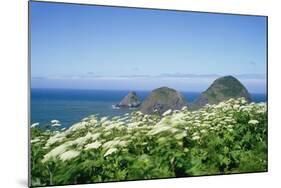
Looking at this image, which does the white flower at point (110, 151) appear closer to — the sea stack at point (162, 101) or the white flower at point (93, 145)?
the white flower at point (93, 145)

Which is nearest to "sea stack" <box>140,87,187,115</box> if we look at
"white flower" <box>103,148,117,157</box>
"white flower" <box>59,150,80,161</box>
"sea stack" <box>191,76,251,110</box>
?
"sea stack" <box>191,76,251,110</box>

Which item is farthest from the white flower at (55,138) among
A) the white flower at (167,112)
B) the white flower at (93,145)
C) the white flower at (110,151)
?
the white flower at (167,112)

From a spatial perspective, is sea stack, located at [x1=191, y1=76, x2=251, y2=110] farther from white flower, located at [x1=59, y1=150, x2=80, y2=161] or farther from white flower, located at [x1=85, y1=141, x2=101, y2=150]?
white flower, located at [x1=59, y1=150, x2=80, y2=161]

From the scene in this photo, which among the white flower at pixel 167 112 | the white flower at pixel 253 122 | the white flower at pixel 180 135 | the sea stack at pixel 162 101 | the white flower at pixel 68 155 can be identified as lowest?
the white flower at pixel 68 155

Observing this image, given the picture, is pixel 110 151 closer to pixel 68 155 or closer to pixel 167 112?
pixel 68 155

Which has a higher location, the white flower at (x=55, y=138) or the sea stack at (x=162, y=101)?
the sea stack at (x=162, y=101)

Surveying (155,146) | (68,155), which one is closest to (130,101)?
(155,146)

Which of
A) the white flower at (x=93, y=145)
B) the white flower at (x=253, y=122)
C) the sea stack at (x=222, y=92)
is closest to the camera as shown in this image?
the white flower at (x=93, y=145)
